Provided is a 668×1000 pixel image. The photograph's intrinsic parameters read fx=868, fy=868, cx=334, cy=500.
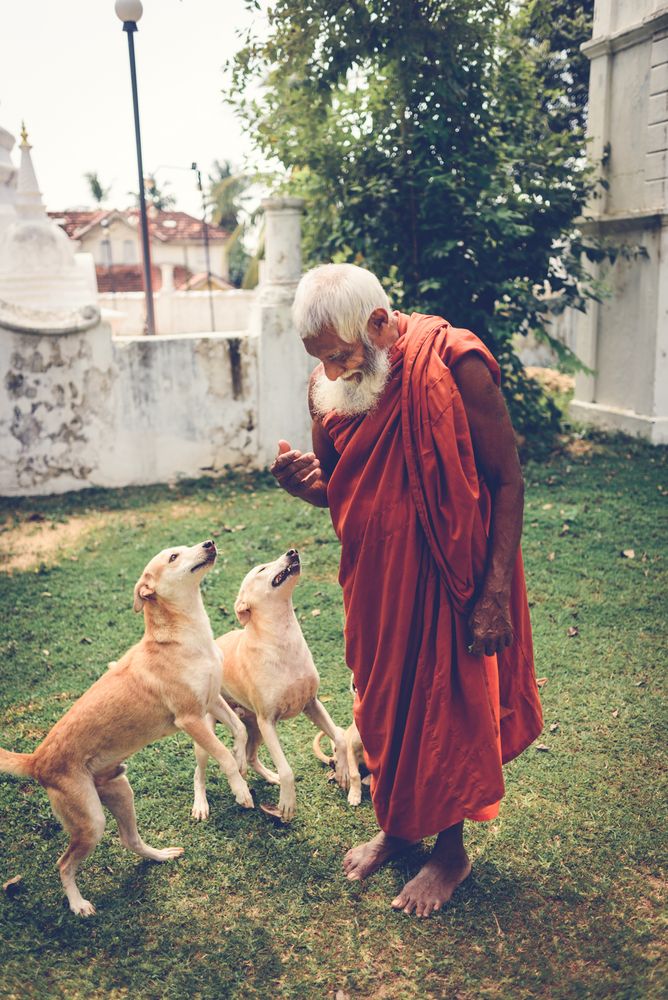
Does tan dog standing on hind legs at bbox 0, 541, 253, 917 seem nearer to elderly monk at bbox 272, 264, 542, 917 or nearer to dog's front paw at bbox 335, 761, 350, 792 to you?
dog's front paw at bbox 335, 761, 350, 792

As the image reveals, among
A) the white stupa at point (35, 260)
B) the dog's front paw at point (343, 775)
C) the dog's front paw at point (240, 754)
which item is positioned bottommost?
the dog's front paw at point (343, 775)

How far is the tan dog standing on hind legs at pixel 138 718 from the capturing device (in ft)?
10.6

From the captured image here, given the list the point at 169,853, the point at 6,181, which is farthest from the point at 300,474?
the point at 6,181

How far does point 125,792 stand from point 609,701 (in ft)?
8.29

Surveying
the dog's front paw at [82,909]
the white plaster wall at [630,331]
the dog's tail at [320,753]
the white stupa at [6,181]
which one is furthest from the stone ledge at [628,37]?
the dog's front paw at [82,909]

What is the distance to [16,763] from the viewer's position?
10.7 feet

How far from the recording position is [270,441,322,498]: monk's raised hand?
11.0ft

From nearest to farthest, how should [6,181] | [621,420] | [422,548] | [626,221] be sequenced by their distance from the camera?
[422,548]
[626,221]
[621,420]
[6,181]

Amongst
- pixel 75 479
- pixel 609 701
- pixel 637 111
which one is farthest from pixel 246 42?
pixel 609 701

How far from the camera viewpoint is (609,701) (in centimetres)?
454

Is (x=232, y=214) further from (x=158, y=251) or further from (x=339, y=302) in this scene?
(x=339, y=302)

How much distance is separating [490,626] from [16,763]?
1.84 m

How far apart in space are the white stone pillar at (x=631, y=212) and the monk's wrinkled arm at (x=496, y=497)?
731 cm

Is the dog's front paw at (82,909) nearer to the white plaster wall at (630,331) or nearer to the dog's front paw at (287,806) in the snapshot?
the dog's front paw at (287,806)
